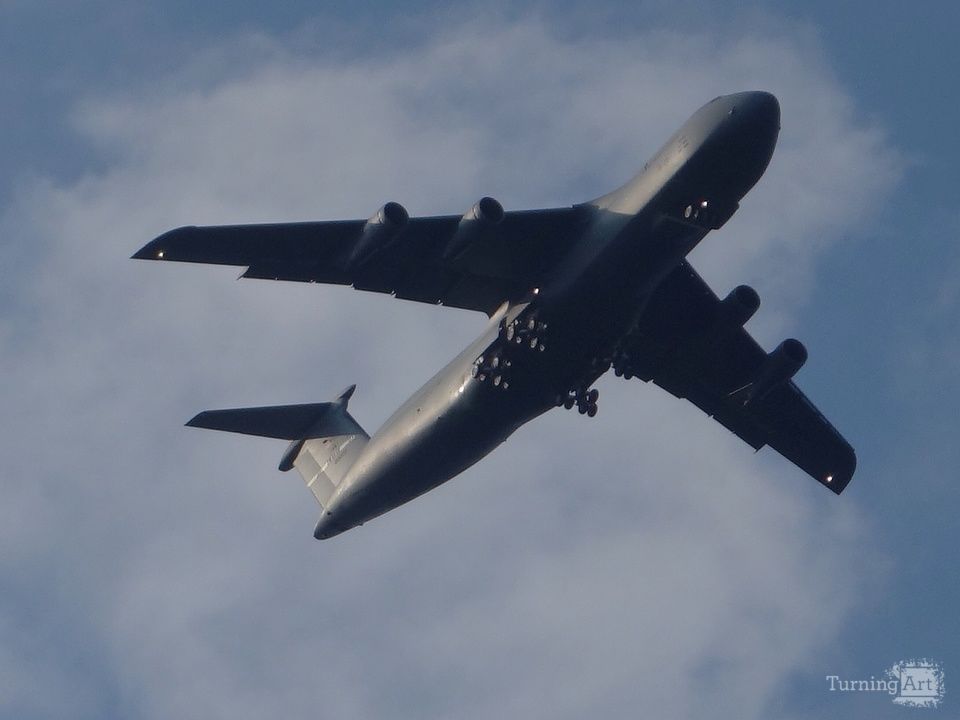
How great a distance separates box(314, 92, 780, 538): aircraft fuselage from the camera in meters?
27.5

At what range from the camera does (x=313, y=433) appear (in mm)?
36062

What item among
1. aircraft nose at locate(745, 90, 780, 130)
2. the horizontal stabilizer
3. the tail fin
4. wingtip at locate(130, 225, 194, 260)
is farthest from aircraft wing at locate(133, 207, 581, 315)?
the horizontal stabilizer

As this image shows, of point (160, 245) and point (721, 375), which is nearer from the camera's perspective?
point (160, 245)

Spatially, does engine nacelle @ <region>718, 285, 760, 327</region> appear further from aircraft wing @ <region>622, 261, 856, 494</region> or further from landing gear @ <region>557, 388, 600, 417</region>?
landing gear @ <region>557, 388, 600, 417</region>

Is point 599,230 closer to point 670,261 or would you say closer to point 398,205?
point 670,261

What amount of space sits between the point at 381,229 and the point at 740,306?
801 centimetres

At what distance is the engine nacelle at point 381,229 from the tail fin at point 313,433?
24.7ft

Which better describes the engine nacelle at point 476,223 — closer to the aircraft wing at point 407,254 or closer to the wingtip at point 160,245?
the aircraft wing at point 407,254

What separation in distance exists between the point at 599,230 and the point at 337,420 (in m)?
9.83

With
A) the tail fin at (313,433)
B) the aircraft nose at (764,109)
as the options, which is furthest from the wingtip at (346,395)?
the aircraft nose at (764,109)

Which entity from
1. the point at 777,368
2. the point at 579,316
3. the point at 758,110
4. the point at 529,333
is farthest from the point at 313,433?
the point at 758,110

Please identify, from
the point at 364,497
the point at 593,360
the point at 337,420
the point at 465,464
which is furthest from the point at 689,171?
the point at 337,420

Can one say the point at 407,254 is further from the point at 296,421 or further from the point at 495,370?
the point at 296,421

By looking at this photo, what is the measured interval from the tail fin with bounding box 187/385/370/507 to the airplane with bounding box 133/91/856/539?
22cm
